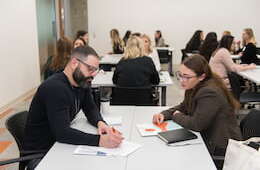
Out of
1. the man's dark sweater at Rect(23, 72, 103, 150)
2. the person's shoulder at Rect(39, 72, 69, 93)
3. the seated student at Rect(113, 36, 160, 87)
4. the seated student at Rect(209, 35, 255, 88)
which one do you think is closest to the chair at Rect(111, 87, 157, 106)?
the seated student at Rect(113, 36, 160, 87)

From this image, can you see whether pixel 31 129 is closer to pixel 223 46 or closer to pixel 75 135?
pixel 75 135

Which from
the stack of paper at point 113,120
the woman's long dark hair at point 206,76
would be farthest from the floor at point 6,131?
the woman's long dark hair at point 206,76

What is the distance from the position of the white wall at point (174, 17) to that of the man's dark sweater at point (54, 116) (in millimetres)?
8205

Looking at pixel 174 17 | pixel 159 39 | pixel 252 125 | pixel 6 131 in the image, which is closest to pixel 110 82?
pixel 6 131

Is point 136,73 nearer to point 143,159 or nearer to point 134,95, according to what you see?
point 134,95

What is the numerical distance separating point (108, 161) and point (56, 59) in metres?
2.58

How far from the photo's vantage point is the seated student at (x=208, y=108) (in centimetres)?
226

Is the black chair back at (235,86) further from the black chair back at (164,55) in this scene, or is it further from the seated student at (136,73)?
the black chair back at (164,55)

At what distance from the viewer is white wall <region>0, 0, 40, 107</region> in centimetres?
528

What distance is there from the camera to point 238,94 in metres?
4.23

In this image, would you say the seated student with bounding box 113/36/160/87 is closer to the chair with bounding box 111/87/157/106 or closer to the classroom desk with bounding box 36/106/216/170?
the chair with bounding box 111/87/157/106

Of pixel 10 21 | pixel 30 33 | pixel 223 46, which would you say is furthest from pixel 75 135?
pixel 30 33

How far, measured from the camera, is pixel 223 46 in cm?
515

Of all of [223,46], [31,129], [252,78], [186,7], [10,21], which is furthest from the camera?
[186,7]
